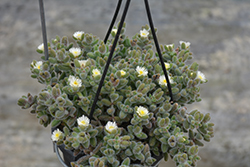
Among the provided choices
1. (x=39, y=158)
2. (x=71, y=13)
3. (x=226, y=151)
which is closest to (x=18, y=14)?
(x=71, y=13)

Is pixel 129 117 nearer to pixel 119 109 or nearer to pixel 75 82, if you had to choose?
pixel 119 109

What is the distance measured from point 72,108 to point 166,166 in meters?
1.15

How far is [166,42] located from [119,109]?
1891 mm

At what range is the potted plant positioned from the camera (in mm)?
792

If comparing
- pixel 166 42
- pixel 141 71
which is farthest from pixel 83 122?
pixel 166 42

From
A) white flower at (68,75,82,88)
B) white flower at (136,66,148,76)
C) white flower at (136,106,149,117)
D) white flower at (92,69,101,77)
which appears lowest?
white flower at (136,106,149,117)

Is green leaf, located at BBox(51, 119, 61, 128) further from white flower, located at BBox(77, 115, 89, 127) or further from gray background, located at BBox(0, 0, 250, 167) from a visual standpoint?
gray background, located at BBox(0, 0, 250, 167)

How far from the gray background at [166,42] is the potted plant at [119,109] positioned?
1.03m

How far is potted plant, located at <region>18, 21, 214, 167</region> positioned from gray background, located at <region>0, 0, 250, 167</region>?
1028 mm

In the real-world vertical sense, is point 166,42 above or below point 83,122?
above

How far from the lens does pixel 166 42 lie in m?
2.66

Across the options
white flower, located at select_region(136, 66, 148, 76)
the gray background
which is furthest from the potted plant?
the gray background

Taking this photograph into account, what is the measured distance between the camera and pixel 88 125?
0.77m

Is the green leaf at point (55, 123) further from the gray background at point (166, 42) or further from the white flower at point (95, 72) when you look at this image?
the gray background at point (166, 42)
